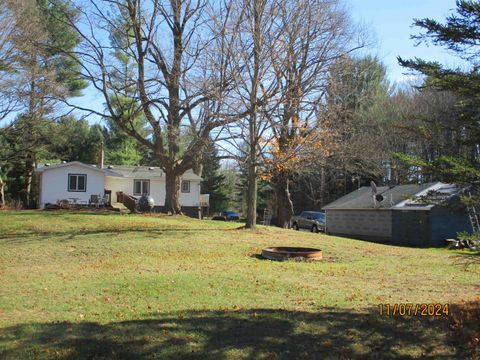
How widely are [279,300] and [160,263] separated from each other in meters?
5.81

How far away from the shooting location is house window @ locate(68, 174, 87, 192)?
3512 centimetres

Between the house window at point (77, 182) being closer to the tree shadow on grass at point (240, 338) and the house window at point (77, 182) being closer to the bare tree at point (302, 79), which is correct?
the bare tree at point (302, 79)

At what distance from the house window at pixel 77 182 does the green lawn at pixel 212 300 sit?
19.0m

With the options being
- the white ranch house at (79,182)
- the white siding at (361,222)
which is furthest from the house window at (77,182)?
the white siding at (361,222)

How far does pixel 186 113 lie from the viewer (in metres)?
25.1

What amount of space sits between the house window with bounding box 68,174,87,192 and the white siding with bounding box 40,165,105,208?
210mm

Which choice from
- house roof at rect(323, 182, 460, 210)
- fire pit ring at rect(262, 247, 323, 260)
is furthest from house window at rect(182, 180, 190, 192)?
fire pit ring at rect(262, 247, 323, 260)

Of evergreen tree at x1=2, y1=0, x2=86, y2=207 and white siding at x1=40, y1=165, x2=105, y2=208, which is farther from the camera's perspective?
white siding at x1=40, y1=165, x2=105, y2=208

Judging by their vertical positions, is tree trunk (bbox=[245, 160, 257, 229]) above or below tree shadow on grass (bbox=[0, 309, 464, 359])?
above

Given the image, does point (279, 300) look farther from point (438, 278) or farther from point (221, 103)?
point (221, 103)

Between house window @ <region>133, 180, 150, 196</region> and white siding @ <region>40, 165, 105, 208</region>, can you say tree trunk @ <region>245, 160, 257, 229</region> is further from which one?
house window @ <region>133, 180, 150, 196</region>

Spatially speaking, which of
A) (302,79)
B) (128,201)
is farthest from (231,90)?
(128,201)

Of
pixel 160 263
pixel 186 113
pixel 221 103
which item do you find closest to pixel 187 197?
pixel 186 113

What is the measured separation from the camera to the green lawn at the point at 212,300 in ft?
18.3
